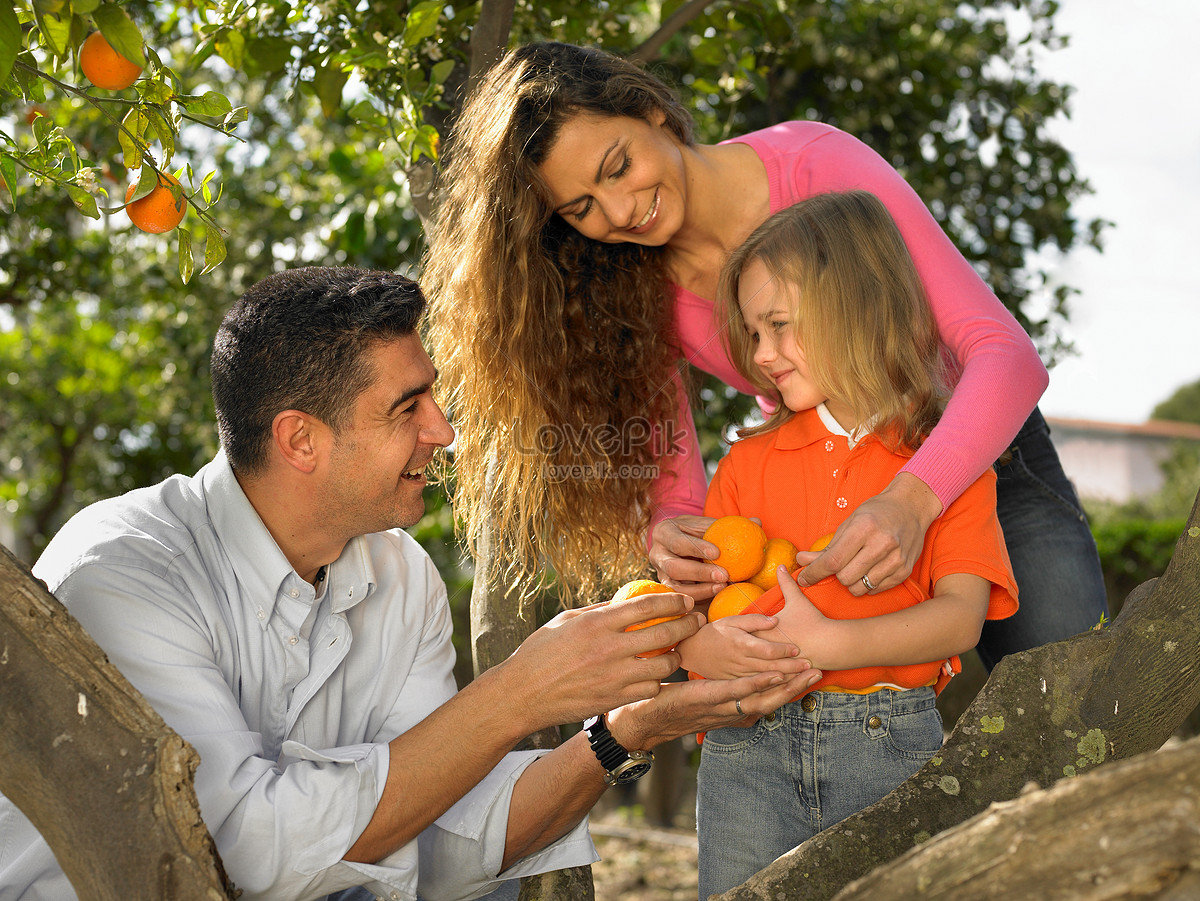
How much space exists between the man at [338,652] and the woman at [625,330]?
36cm

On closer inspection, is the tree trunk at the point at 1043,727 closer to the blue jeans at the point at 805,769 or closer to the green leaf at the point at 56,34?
the blue jeans at the point at 805,769

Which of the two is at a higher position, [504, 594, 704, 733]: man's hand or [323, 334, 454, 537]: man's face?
[323, 334, 454, 537]: man's face

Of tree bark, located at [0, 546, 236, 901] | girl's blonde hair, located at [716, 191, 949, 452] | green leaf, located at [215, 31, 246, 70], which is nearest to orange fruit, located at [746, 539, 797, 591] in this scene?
girl's blonde hair, located at [716, 191, 949, 452]

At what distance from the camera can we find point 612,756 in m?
2.34

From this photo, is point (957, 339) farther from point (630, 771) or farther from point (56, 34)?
point (56, 34)

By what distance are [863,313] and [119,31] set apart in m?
1.67

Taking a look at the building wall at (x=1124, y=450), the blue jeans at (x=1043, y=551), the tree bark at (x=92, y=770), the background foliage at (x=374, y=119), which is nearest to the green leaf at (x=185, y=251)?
the background foliage at (x=374, y=119)

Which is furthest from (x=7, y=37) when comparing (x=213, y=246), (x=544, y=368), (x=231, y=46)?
(x=544, y=368)

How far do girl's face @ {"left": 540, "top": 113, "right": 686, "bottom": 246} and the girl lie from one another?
0.24 m

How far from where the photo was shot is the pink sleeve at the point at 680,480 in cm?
290

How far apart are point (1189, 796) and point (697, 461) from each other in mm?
1872

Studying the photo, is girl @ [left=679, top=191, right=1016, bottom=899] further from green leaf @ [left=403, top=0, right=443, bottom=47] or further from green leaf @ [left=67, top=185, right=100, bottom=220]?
green leaf @ [left=67, top=185, right=100, bottom=220]

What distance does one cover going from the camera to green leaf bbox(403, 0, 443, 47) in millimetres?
2582

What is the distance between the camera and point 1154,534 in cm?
886
